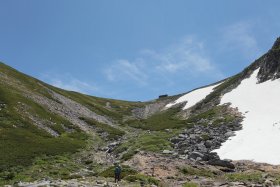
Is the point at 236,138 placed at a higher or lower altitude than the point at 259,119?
lower

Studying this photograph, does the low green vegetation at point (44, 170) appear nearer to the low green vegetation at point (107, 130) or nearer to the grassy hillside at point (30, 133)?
the grassy hillside at point (30, 133)

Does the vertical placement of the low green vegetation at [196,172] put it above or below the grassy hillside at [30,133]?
below

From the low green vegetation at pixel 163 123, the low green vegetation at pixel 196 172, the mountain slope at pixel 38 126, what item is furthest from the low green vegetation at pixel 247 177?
the low green vegetation at pixel 163 123

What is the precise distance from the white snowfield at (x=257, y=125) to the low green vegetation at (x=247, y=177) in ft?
20.4

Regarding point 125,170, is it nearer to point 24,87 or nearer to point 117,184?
point 117,184

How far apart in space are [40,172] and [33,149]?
1076 cm

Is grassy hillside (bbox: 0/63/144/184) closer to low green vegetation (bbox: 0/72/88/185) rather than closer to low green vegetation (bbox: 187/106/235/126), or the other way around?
low green vegetation (bbox: 0/72/88/185)

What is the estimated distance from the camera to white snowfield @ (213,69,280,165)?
42844 millimetres

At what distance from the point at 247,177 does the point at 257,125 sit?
26029 mm

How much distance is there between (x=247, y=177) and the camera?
105ft

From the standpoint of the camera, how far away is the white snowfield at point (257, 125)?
4284 centimetres

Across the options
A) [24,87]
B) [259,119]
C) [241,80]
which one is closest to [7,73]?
[24,87]

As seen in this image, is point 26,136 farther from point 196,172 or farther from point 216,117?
point 216,117

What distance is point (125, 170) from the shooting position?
33.4m
